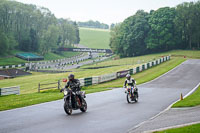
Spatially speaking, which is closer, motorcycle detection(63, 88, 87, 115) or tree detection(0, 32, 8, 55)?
motorcycle detection(63, 88, 87, 115)

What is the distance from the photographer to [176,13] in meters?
102

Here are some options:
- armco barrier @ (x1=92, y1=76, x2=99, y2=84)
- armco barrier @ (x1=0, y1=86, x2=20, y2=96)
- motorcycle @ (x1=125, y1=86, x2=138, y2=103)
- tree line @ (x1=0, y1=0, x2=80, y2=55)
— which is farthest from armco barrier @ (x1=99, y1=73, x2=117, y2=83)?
tree line @ (x1=0, y1=0, x2=80, y2=55)

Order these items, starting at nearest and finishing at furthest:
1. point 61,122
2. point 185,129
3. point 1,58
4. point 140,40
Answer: point 185,129 → point 61,122 → point 1,58 → point 140,40

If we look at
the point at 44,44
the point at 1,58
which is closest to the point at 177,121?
the point at 1,58

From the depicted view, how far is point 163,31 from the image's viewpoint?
3858 inches

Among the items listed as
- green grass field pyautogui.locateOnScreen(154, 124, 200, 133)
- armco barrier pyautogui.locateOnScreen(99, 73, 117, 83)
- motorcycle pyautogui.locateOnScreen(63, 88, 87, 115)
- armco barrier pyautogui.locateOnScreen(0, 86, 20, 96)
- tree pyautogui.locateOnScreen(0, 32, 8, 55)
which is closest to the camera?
green grass field pyautogui.locateOnScreen(154, 124, 200, 133)

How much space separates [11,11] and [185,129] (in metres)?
118

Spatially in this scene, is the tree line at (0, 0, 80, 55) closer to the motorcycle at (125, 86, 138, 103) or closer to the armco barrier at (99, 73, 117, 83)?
the armco barrier at (99, 73, 117, 83)

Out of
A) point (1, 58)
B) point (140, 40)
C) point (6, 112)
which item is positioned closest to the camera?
point (6, 112)

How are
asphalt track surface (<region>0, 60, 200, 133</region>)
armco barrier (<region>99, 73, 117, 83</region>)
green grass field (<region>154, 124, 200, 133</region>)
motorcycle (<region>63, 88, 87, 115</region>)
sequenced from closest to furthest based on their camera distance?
1. green grass field (<region>154, 124, 200, 133</region>)
2. asphalt track surface (<region>0, 60, 200, 133</region>)
3. motorcycle (<region>63, 88, 87, 115</region>)
4. armco barrier (<region>99, 73, 117, 83</region>)

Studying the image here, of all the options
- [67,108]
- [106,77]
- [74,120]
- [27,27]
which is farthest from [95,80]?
[27,27]

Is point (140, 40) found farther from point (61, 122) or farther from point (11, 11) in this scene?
point (61, 122)

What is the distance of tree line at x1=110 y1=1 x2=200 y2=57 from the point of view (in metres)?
98.7

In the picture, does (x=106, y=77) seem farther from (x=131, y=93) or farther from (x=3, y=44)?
(x=3, y=44)
